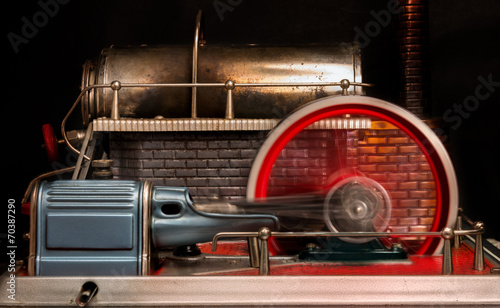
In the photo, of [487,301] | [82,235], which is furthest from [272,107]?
[487,301]

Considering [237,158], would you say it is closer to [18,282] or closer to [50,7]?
[18,282]

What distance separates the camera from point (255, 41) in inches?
181

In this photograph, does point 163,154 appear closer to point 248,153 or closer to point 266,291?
point 248,153

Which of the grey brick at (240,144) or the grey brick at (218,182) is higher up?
the grey brick at (240,144)

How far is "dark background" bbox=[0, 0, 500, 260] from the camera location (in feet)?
14.9

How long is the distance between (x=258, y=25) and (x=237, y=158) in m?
1.64

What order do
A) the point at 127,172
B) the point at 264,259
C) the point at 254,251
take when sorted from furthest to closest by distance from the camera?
the point at 127,172 < the point at 254,251 < the point at 264,259

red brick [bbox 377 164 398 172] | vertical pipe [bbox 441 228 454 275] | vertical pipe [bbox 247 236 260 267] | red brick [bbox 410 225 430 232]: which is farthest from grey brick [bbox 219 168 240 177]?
vertical pipe [bbox 441 228 454 275]

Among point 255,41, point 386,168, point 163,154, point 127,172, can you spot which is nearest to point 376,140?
point 386,168

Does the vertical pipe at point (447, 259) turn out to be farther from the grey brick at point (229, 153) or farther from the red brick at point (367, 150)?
the grey brick at point (229, 153)

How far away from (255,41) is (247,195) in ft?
6.59

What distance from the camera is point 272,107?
3430mm

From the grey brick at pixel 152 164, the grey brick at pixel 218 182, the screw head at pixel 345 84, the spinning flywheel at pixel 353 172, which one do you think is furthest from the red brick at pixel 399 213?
the grey brick at pixel 152 164

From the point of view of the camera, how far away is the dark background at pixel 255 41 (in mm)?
4535
